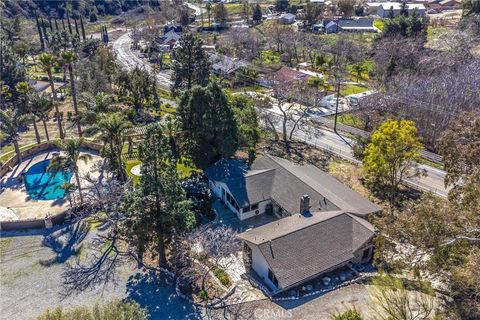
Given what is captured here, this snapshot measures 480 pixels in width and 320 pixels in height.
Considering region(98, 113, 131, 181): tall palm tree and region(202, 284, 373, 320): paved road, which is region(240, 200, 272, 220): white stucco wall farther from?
region(98, 113, 131, 181): tall palm tree

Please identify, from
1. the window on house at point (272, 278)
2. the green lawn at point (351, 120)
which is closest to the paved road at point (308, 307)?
the window on house at point (272, 278)

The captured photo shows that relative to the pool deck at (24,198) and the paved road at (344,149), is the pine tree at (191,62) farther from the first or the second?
the pool deck at (24,198)

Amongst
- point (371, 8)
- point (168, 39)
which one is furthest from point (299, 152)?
point (371, 8)

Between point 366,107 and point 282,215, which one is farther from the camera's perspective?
point 366,107

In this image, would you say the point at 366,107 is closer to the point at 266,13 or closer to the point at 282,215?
the point at 282,215

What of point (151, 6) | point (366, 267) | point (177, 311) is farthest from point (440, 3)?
point (177, 311)

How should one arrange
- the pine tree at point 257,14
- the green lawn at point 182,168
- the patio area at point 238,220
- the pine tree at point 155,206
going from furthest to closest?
1. the pine tree at point 257,14
2. the green lawn at point 182,168
3. the patio area at point 238,220
4. the pine tree at point 155,206
